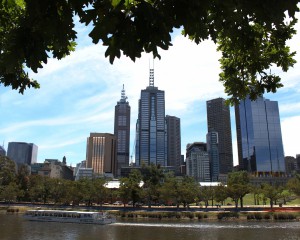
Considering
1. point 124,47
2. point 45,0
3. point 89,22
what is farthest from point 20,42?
point 124,47

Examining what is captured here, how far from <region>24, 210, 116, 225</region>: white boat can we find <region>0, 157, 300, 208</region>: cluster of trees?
24.1 metres

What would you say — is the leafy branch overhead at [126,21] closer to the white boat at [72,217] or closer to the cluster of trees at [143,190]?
the white boat at [72,217]

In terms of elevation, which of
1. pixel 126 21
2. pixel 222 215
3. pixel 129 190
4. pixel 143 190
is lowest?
pixel 222 215

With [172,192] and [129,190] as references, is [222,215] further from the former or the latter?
[129,190]

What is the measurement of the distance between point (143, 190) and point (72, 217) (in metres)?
34.6

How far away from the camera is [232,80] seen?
38.2ft

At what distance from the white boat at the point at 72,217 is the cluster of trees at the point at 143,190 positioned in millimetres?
24142

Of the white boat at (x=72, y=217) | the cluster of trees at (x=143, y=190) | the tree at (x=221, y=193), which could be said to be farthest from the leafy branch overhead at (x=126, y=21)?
the tree at (x=221, y=193)

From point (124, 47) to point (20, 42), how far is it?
1970mm

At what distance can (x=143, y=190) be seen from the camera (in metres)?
107

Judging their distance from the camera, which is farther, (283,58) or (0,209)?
(0,209)

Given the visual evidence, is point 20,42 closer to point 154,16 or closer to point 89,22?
point 89,22

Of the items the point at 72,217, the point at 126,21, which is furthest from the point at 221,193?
the point at 126,21

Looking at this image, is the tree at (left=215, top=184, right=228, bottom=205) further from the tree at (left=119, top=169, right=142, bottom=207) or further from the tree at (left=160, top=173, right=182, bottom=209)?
the tree at (left=119, top=169, right=142, bottom=207)
